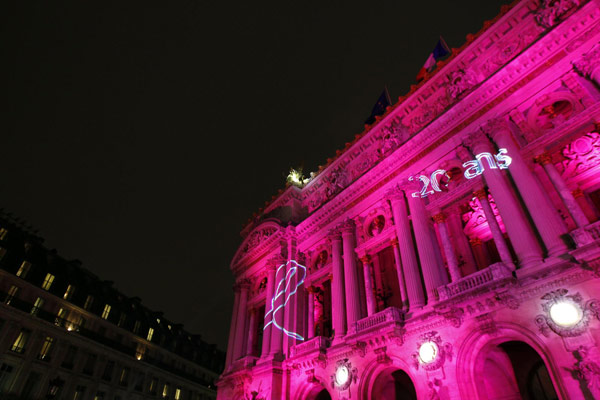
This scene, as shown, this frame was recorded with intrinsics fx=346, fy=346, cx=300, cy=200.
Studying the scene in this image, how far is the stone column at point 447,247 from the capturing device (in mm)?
16478

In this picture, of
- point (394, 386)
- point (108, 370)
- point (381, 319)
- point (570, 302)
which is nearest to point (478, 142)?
point (570, 302)

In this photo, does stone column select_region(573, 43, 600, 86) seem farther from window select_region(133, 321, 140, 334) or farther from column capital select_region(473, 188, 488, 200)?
window select_region(133, 321, 140, 334)

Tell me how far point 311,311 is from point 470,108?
52.4 ft

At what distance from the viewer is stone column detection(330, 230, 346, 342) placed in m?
20.3

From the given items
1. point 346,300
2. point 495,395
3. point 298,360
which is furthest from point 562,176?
point 298,360

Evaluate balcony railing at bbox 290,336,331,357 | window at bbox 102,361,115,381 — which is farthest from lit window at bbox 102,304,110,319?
balcony railing at bbox 290,336,331,357

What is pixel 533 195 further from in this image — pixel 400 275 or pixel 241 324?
pixel 241 324

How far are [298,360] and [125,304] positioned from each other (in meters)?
33.6

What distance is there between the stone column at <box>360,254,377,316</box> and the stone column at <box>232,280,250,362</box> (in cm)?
1162

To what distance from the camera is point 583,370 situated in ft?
35.2

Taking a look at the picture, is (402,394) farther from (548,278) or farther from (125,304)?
(125,304)

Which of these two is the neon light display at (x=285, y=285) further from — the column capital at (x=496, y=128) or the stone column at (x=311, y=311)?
the column capital at (x=496, y=128)

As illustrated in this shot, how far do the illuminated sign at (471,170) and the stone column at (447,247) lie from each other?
163 cm

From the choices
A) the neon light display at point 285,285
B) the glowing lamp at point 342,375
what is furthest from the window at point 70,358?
the glowing lamp at point 342,375
